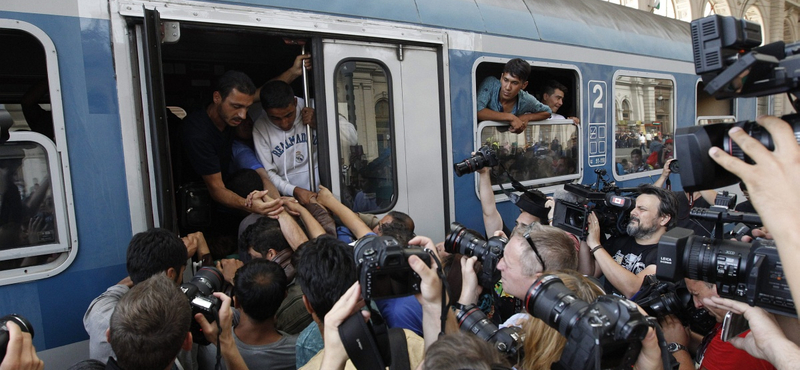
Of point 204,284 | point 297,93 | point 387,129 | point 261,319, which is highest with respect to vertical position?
point 297,93

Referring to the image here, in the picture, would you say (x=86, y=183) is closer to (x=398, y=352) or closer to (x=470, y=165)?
(x=398, y=352)

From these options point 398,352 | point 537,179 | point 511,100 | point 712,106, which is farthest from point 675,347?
point 712,106

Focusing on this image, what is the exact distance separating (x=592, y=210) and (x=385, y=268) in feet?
6.57

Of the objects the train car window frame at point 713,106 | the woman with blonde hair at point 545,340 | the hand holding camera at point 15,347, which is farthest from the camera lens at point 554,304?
the train car window frame at point 713,106

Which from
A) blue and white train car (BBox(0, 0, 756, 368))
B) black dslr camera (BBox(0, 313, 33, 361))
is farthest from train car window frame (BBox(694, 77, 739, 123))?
black dslr camera (BBox(0, 313, 33, 361))

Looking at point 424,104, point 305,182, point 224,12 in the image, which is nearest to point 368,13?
point 424,104

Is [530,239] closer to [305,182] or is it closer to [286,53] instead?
Result: [305,182]

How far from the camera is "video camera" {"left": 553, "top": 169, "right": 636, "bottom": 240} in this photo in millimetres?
2973

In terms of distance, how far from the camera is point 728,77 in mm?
1196

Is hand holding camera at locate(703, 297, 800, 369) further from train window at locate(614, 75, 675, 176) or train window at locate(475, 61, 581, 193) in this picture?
train window at locate(614, 75, 675, 176)

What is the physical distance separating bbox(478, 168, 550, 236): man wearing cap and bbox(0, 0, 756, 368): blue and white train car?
7.8 inches

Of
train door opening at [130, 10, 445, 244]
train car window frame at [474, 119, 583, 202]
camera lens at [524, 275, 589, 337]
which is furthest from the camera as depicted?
train car window frame at [474, 119, 583, 202]

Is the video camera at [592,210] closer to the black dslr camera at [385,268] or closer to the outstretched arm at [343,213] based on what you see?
the outstretched arm at [343,213]

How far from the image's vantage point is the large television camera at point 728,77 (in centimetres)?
119
